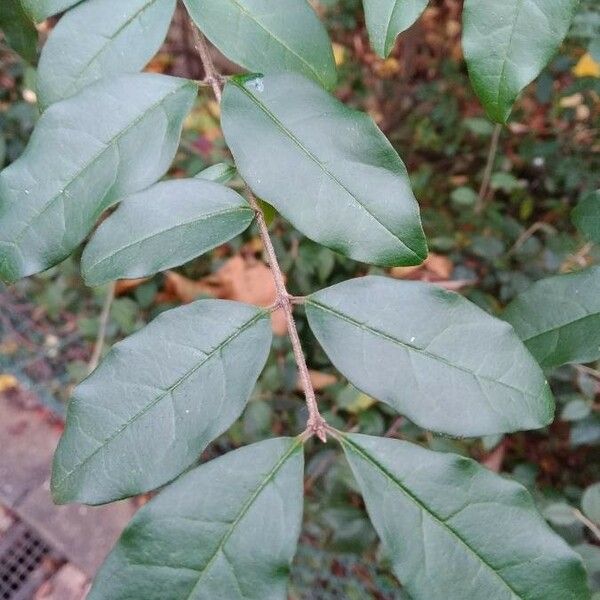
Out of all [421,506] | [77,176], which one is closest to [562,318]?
[421,506]

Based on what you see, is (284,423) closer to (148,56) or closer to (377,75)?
(148,56)

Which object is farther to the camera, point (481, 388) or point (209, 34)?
point (209, 34)

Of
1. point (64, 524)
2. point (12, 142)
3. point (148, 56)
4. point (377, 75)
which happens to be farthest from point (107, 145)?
point (377, 75)

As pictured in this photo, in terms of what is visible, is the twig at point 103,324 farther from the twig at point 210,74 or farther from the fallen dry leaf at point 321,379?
the twig at point 210,74

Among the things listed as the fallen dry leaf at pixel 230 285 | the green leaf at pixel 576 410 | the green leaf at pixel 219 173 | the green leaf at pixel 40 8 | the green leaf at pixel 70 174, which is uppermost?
the green leaf at pixel 40 8

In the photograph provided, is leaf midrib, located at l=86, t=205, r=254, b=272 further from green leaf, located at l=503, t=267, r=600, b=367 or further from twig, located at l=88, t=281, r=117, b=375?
twig, located at l=88, t=281, r=117, b=375

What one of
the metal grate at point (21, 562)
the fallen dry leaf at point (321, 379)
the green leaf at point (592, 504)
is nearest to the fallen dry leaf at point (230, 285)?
the fallen dry leaf at point (321, 379)

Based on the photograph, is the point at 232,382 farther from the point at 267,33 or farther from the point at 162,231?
the point at 267,33
